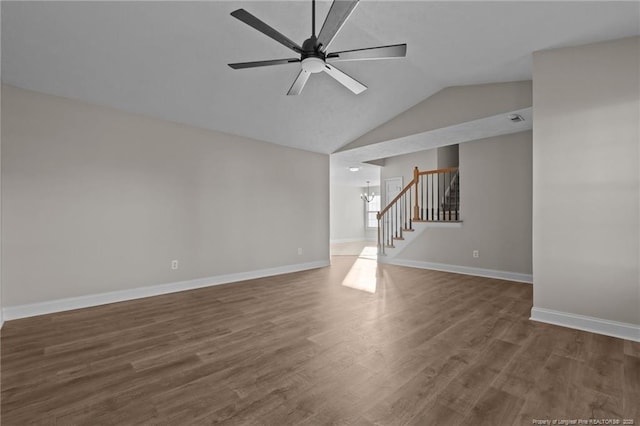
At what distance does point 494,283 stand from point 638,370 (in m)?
2.85

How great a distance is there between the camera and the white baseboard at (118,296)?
3.31m

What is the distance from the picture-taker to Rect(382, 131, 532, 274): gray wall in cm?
516

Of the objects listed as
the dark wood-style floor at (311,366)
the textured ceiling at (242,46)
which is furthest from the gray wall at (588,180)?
the dark wood-style floor at (311,366)

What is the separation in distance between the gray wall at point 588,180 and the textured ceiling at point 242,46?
0.32 meters

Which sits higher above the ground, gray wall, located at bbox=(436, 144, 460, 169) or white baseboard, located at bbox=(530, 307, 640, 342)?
gray wall, located at bbox=(436, 144, 460, 169)

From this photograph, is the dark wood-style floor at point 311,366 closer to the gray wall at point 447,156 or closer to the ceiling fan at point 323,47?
the ceiling fan at point 323,47

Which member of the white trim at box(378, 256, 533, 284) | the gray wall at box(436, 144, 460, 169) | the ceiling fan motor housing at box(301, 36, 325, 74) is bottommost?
the white trim at box(378, 256, 533, 284)

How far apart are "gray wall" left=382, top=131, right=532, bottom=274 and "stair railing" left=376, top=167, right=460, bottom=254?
48 cm

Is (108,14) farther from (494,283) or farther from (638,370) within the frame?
(494,283)

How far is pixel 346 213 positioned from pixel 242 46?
32.0 feet

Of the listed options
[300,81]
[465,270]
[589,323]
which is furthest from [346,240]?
[300,81]

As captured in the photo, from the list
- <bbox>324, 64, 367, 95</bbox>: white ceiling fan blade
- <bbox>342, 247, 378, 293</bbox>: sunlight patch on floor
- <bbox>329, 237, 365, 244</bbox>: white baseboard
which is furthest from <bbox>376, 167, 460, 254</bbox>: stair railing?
<bbox>329, 237, 365, 244</bbox>: white baseboard

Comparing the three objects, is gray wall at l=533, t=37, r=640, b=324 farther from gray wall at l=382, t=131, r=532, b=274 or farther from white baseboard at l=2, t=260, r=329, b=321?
white baseboard at l=2, t=260, r=329, b=321

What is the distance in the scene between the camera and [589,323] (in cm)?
289
